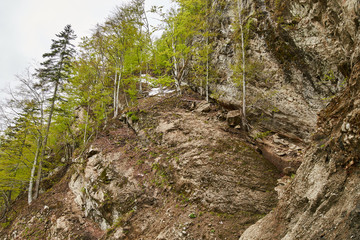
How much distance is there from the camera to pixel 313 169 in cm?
478

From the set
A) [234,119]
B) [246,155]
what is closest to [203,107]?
[234,119]

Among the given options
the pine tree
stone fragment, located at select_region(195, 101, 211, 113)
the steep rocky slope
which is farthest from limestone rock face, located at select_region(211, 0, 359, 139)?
the pine tree

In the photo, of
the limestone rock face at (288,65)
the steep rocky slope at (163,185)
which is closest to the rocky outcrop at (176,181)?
the steep rocky slope at (163,185)

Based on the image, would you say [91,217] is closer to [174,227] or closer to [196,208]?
[174,227]

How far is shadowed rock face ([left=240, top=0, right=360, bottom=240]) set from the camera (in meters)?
3.35

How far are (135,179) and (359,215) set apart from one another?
8.82 meters

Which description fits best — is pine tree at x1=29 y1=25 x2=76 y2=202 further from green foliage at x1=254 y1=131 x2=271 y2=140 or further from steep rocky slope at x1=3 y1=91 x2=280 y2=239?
green foliage at x1=254 y1=131 x2=271 y2=140

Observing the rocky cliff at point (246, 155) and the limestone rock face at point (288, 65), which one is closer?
the rocky cliff at point (246, 155)

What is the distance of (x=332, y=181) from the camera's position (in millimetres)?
3984

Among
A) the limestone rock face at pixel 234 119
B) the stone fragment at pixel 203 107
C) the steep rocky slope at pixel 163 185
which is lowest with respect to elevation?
the steep rocky slope at pixel 163 185

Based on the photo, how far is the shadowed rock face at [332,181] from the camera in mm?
3346

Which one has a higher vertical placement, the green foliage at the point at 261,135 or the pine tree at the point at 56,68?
the pine tree at the point at 56,68

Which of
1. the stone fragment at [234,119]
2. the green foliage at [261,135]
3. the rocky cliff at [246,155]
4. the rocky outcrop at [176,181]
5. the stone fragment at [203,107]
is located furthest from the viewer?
the stone fragment at [203,107]

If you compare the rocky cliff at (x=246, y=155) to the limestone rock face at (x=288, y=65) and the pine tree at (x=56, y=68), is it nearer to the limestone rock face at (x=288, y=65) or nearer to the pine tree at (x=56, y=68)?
the limestone rock face at (x=288, y=65)
